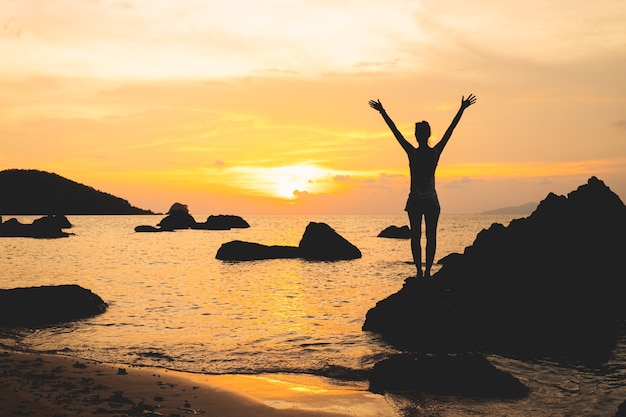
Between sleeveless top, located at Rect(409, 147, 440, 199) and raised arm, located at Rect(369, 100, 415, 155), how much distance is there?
0.48 feet

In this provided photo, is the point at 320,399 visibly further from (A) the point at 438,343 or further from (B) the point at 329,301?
(B) the point at 329,301

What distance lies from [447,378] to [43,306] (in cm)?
1377

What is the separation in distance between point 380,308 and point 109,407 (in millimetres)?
8762

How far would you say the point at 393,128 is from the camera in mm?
11289

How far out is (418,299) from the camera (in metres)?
13.2

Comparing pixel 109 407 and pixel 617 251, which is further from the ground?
pixel 617 251

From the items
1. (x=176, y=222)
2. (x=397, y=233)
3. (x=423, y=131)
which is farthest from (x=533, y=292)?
(x=176, y=222)

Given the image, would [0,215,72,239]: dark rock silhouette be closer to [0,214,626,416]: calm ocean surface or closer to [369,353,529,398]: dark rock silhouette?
[0,214,626,416]: calm ocean surface

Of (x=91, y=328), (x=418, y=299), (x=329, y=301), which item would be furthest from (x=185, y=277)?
(x=418, y=299)

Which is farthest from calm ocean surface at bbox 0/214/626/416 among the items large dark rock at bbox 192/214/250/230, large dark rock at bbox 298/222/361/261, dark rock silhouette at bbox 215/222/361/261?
large dark rock at bbox 192/214/250/230

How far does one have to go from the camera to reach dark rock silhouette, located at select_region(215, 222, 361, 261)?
157 feet

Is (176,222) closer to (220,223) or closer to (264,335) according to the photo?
(220,223)

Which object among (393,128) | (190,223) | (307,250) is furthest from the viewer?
(190,223)

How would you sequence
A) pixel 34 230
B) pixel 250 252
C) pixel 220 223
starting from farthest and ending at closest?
pixel 220 223
pixel 34 230
pixel 250 252
